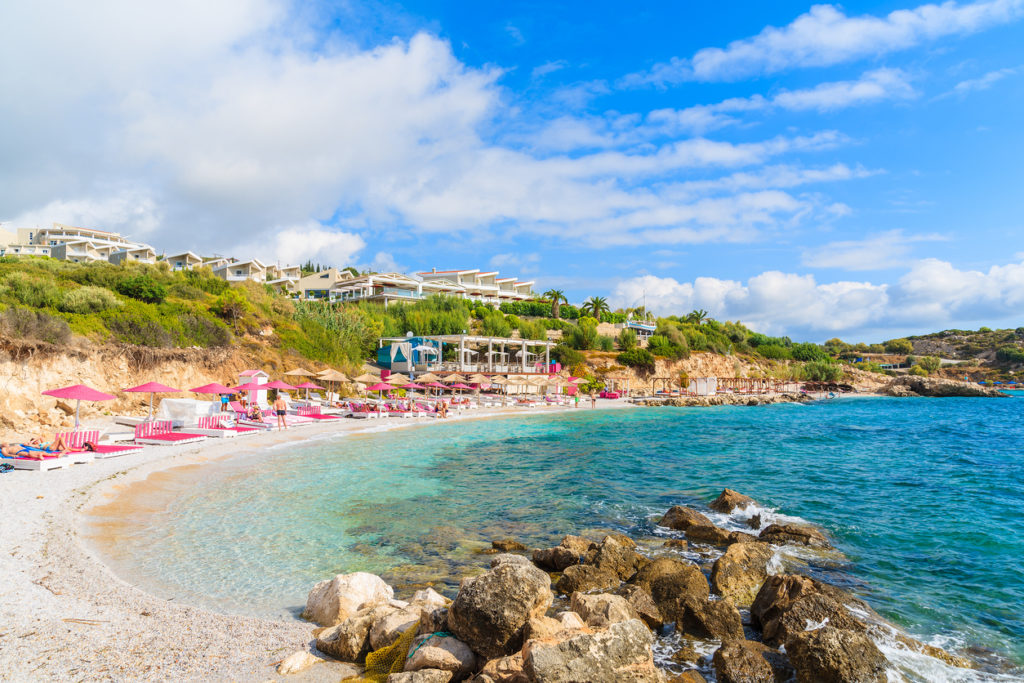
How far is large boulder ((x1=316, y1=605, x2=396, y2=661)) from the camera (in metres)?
5.29

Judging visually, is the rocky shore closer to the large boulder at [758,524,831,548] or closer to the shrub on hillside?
the large boulder at [758,524,831,548]

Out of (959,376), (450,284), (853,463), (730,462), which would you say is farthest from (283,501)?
(959,376)

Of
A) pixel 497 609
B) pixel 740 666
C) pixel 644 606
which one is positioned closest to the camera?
pixel 497 609

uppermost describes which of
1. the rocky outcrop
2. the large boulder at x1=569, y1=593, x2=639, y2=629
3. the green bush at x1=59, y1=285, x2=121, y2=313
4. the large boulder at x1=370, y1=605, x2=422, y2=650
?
the green bush at x1=59, y1=285, x2=121, y2=313

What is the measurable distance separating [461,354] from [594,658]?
140 feet

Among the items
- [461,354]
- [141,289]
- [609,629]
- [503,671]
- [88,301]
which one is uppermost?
[141,289]

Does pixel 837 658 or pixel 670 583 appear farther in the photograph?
pixel 670 583

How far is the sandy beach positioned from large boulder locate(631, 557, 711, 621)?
3.83 meters

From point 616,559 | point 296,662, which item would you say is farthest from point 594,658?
point 616,559

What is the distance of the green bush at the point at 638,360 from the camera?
6334cm

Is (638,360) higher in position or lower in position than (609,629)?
higher

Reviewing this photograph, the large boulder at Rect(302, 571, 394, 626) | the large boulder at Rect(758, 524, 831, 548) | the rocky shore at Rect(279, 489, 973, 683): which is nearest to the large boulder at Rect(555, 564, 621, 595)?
the rocky shore at Rect(279, 489, 973, 683)

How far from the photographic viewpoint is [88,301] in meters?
24.5

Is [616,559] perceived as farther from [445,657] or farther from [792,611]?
[445,657]
